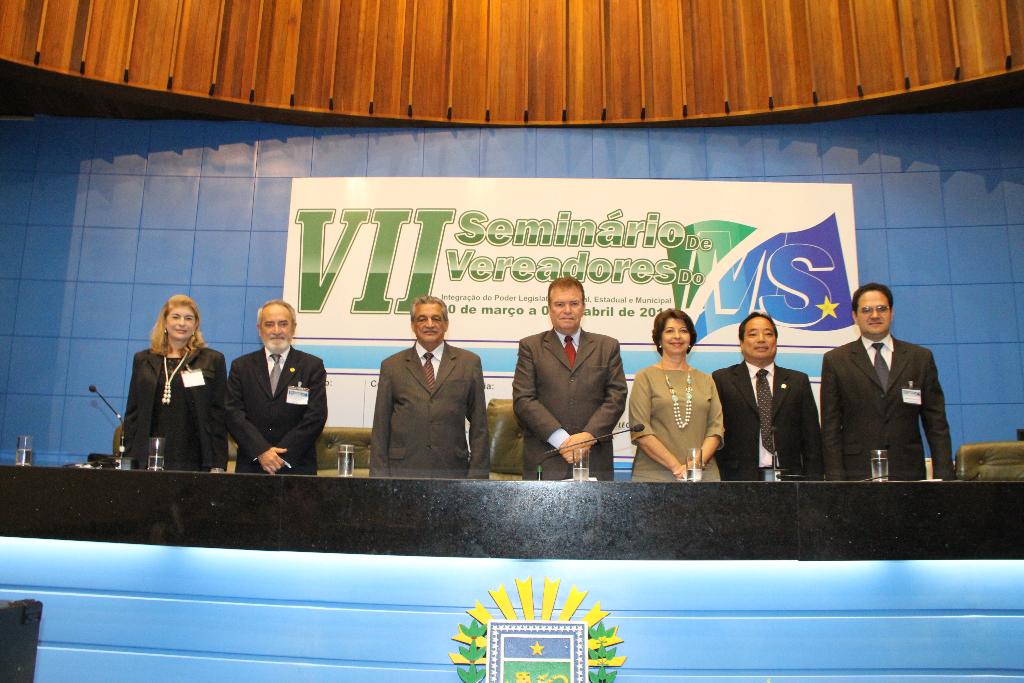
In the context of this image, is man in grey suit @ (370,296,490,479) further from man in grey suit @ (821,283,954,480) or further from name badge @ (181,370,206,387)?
man in grey suit @ (821,283,954,480)

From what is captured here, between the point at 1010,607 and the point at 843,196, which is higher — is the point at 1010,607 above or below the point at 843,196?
below

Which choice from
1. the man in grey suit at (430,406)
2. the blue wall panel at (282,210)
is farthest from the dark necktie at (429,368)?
the blue wall panel at (282,210)

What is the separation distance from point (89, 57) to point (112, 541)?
13.8ft

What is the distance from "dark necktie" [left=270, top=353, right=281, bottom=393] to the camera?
10.6 ft

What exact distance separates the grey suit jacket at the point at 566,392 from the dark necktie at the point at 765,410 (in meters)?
0.61

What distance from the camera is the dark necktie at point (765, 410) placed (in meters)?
3.19

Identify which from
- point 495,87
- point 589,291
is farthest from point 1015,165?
point 495,87

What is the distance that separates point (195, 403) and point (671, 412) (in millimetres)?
1937

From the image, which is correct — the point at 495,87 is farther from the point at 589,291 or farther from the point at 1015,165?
the point at 1015,165

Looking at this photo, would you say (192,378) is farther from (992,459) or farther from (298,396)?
(992,459)

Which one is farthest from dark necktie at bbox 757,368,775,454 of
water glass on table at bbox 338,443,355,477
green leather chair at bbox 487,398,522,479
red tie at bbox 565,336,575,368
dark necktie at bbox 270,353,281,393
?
dark necktie at bbox 270,353,281,393

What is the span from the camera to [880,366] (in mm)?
3211

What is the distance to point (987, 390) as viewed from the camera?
5.16 meters

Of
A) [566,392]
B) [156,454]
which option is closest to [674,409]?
[566,392]
